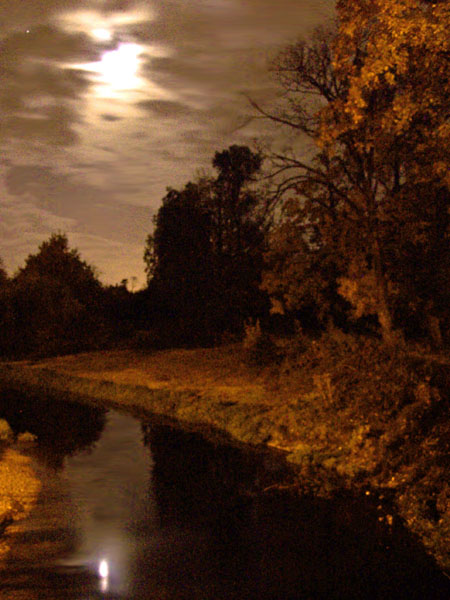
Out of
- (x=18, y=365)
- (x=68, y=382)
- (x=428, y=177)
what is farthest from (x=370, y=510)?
(x=18, y=365)

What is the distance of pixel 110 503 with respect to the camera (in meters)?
12.3

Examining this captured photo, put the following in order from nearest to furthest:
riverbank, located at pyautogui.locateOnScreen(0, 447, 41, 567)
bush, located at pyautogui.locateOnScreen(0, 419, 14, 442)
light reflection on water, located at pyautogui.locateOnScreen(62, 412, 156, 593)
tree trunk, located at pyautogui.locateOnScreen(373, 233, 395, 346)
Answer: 1. light reflection on water, located at pyautogui.locateOnScreen(62, 412, 156, 593)
2. riverbank, located at pyautogui.locateOnScreen(0, 447, 41, 567)
3. bush, located at pyautogui.locateOnScreen(0, 419, 14, 442)
4. tree trunk, located at pyautogui.locateOnScreen(373, 233, 395, 346)

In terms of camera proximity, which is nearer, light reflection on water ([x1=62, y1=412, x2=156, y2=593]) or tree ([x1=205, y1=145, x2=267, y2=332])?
light reflection on water ([x1=62, y1=412, x2=156, y2=593])

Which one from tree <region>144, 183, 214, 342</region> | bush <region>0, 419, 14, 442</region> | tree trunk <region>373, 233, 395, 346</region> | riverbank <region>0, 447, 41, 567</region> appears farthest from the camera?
tree <region>144, 183, 214, 342</region>

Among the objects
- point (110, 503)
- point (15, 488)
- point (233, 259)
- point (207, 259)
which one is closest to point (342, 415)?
point (110, 503)

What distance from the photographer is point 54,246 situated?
68125 millimetres

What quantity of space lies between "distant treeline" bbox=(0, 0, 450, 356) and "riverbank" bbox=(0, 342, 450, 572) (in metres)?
3.04

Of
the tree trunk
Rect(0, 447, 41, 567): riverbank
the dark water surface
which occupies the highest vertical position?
the tree trunk

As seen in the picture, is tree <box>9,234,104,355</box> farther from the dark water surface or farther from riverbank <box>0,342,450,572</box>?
the dark water surface

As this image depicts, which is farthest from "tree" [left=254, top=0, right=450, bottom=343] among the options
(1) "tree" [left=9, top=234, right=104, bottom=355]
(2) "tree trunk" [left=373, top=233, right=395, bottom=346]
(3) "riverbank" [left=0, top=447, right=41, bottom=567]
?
(1) "tree" [left=9, top=234, right=104, bottom=355]

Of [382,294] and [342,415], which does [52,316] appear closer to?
[382,294]

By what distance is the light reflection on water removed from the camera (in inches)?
364

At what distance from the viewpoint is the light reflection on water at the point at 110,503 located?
925 cm

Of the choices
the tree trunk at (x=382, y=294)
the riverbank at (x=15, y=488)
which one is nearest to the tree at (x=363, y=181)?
the tree trunk at (x=382, y=294)
